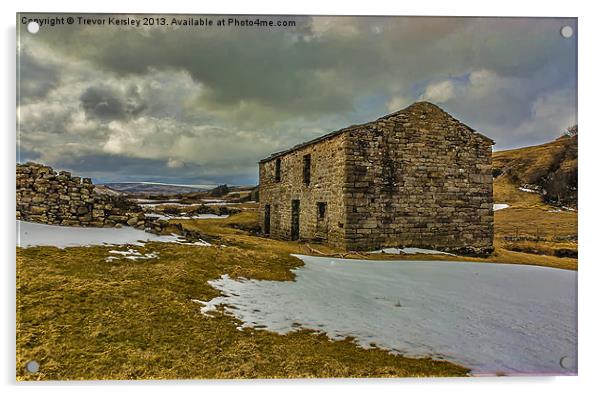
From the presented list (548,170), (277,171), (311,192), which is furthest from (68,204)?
(277,171)

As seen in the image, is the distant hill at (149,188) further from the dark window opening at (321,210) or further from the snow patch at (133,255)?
the dark window opening at (321,210)

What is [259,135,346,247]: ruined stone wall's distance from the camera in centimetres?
775

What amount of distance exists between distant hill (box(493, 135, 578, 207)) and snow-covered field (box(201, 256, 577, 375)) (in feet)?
4.16

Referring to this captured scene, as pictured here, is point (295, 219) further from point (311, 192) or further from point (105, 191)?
point (105, 191)

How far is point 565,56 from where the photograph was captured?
4.31 m

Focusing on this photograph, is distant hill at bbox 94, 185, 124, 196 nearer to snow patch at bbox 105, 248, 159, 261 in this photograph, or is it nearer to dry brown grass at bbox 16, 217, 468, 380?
snow patch at bbox 105, 248, 159, 261

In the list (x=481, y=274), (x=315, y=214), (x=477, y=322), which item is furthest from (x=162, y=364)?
(x=315, y=214)

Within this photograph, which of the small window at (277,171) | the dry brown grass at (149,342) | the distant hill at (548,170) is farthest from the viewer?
the small window at (277,171)

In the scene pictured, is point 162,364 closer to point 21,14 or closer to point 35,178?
point 35,178

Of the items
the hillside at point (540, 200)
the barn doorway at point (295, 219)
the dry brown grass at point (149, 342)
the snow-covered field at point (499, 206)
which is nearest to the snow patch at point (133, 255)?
the dry brown grass at point (149, 342)

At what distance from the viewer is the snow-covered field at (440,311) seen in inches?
136

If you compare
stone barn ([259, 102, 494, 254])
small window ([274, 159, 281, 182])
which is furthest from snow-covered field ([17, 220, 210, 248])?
small window ([274, 159, 281, 182])

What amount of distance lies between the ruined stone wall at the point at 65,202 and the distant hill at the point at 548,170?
6.51 metres

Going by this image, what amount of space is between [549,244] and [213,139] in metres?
5.42
